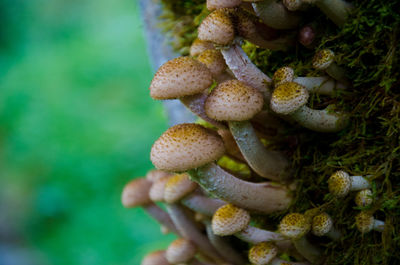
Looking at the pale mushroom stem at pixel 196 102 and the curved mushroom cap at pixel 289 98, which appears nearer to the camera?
the curved mushroom cap at pixel 289 98

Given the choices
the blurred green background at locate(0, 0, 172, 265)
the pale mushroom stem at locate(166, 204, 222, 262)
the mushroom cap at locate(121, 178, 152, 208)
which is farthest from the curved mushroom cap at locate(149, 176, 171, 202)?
the blurred green background at locate(0, 0, 172, 265)

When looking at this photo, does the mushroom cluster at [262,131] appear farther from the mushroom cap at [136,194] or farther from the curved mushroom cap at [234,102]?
the mushroom cap at [136,194]

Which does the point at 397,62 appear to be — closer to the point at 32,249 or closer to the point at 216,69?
the point at 216,69

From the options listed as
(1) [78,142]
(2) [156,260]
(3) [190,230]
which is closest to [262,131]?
(3) [190,230]

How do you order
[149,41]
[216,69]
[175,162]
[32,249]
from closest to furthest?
1. [175,162]
2. [216,69]
3. [149,41]
4. [32,249]

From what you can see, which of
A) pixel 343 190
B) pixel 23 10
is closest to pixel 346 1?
pixel 343 190

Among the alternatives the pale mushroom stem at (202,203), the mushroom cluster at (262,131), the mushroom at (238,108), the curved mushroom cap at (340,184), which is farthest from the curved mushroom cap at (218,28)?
the pale mushroom stem at (202,203)

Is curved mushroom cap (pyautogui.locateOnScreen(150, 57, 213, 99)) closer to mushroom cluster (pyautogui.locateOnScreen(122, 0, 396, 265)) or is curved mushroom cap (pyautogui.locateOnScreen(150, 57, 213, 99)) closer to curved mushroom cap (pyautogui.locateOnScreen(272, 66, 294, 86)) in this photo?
mushroom cluster (pyautogui.locateOnScreen(122, 0, 396, 265))
